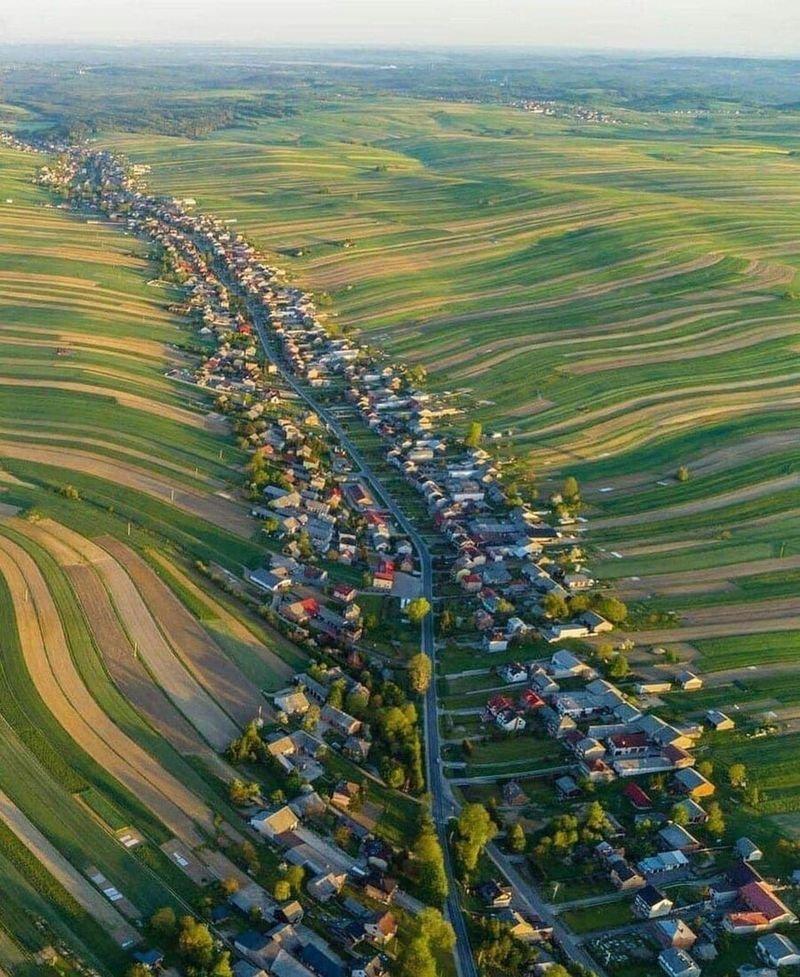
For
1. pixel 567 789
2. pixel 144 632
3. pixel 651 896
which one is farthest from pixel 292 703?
pixel 651 896

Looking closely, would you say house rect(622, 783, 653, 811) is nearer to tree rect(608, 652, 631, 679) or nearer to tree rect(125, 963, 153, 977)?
tree rect(608, 652, 631, 679)

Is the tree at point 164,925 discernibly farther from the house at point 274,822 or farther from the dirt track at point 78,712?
the house at point 274,822

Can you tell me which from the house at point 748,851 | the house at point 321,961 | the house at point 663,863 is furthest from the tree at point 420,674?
the house at point 748,851

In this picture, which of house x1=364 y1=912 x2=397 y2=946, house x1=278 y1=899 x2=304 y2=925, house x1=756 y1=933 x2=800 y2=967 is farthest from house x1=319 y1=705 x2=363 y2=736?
house x1=756 y1=933 x2=800 y2=967

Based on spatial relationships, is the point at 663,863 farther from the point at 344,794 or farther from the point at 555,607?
the point at 555,607

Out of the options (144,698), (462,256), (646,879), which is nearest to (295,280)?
(462,256)
